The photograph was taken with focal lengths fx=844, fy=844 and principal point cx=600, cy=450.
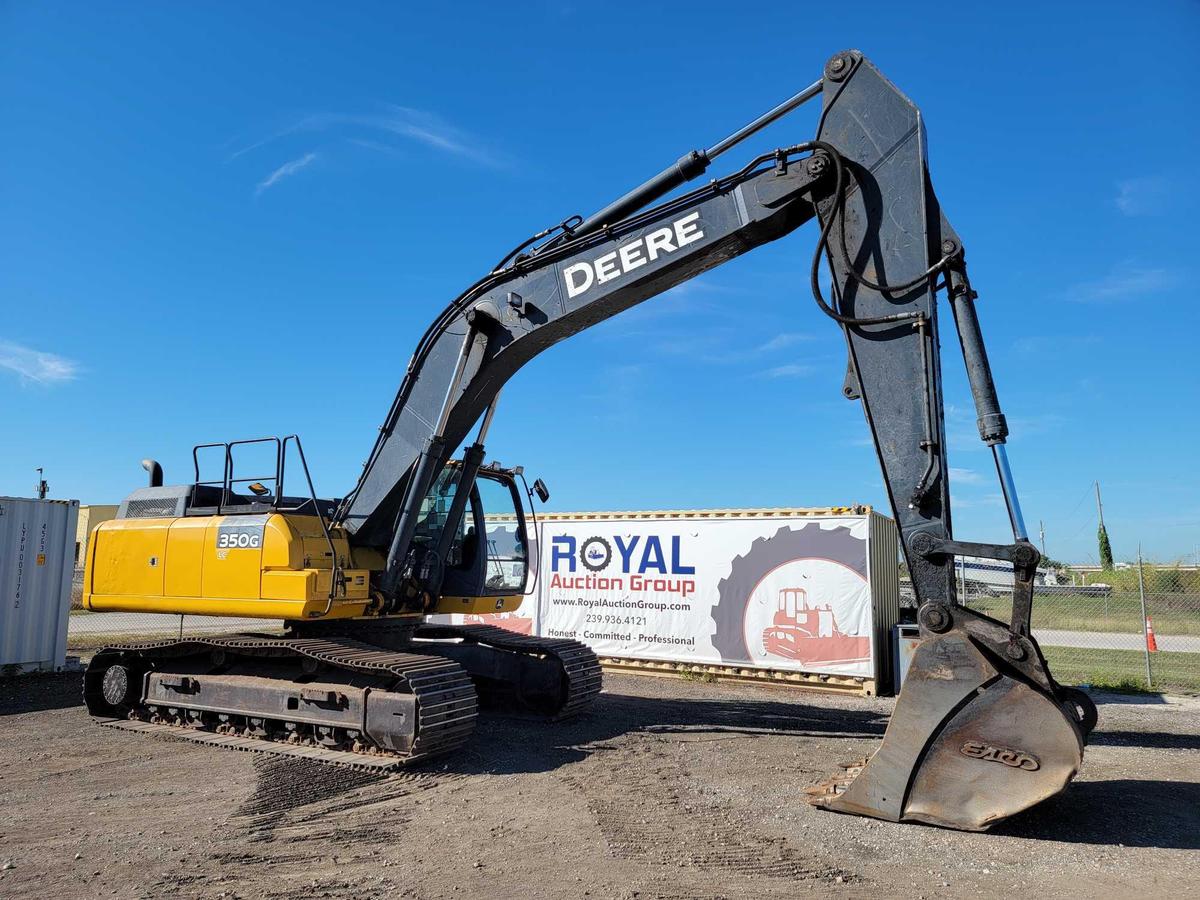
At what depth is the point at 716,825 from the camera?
5711 millimetres

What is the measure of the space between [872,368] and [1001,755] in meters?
2.70

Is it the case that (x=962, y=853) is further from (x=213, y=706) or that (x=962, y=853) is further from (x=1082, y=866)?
(x=213, y=706)

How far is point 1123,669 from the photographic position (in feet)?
47.6

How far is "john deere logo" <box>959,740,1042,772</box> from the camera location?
497 cm

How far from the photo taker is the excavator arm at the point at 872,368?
5.20 metres

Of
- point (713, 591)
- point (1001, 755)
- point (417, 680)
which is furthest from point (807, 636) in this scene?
point (1001, 755)

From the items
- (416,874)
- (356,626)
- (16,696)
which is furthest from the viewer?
(16,696)

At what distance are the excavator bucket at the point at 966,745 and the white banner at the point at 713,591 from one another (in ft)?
22.0

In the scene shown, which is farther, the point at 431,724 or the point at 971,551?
the point at 431,724

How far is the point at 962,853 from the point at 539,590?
10.8 metres

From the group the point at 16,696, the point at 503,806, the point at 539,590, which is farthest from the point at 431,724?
the point at 539,590

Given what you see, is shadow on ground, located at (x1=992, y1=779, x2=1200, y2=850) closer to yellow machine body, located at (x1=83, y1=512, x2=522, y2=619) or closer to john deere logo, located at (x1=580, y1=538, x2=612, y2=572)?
yellow machine body, located at (x1=83, y1=512, x2=522, y2=619)

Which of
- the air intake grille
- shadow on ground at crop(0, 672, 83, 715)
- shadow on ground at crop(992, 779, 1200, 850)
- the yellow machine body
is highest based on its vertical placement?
the air intake grille

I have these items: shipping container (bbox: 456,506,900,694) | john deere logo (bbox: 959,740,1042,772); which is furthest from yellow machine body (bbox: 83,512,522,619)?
john deere logo (bbox: 959,740,1042,772)
